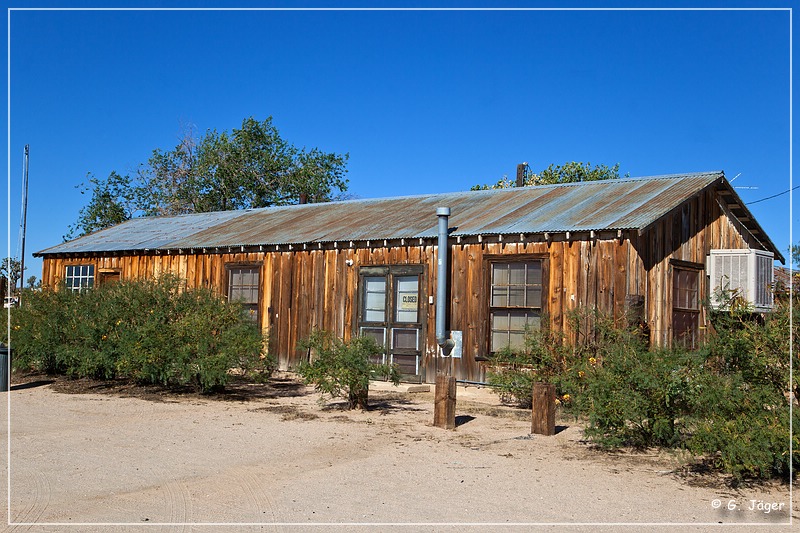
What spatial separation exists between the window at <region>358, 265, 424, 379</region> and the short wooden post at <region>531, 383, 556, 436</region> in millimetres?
5710

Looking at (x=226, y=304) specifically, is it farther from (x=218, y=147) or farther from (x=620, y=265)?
(x=218, y=147)

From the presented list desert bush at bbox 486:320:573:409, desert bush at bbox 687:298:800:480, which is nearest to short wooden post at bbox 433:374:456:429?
desert bush at bbox 486:320:573:409

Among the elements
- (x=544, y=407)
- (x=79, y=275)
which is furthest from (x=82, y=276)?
(x=544, y=407)

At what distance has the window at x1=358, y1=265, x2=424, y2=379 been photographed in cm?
1562

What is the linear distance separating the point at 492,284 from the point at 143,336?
599 centimetres

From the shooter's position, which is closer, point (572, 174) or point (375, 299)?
point (375, 299)

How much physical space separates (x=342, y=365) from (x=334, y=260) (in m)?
5.54

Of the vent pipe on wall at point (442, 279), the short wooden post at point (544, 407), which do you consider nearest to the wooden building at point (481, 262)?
the vent pipe on wall at point (442, 279)

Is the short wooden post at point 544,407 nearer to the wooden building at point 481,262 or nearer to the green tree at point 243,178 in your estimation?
the wooden building at point 481,262

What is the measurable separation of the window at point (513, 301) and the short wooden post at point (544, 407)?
404 cm

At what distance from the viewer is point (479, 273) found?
14.7m

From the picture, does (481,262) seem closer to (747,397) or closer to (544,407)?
(544,407)

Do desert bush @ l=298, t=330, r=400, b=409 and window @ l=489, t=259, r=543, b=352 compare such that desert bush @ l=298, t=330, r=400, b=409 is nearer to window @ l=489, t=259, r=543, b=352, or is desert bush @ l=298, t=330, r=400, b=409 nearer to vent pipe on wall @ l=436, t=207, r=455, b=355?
vent pipe on wall @ l=436, t=207, r=455, b=355

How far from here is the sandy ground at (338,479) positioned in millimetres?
5902
